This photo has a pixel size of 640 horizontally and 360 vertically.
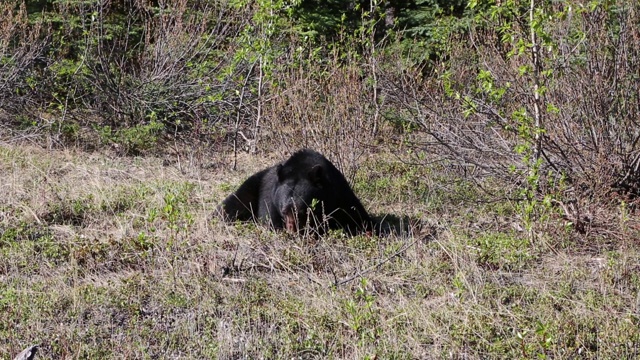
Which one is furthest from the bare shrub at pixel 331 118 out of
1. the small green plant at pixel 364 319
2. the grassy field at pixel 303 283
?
the small green plant at pixel 364 319

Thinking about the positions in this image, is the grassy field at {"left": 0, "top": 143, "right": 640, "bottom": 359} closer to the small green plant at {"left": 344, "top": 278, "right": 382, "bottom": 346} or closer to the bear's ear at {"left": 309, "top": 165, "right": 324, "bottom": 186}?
the small green plant at {"left": 344, "top": 278, "right": 382, "bottom": 346}

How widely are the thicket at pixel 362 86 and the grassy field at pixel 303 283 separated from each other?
61 cm

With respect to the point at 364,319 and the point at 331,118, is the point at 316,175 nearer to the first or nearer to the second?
the point at 331,118

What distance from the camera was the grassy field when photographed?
505cm

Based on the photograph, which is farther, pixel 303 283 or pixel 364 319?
pixel 303 283

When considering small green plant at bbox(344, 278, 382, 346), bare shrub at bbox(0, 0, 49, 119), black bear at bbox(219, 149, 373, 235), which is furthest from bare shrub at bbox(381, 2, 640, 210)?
bare shrub at bbox(0, 0, 49, 119)

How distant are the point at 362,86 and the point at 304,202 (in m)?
3.30

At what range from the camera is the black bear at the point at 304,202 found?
730 centimetres

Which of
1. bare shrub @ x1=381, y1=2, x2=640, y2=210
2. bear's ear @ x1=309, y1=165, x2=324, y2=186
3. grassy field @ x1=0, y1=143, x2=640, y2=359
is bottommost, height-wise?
grassy field @ x1=0, y1=143, x2=640, y2=359

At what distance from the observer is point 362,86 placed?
33.4 feet

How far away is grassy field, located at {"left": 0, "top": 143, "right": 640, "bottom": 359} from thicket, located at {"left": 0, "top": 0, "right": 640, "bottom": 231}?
0.61 m

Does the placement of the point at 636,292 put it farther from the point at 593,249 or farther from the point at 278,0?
the point at 278,0

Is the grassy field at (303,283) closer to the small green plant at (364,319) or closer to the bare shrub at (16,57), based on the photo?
the small green plant at (364,319)

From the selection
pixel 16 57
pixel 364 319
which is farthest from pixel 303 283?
pixel 16 57
